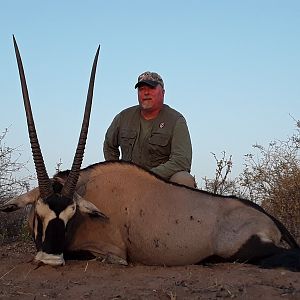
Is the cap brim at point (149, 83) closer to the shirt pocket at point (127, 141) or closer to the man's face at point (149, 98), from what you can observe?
the man's face at point (149, 98)

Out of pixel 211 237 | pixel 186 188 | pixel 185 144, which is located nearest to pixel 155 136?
pixel 185 144

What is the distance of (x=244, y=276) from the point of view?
409 cm

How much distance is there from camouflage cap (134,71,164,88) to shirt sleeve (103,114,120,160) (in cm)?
46

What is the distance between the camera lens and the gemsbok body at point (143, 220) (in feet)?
15.4

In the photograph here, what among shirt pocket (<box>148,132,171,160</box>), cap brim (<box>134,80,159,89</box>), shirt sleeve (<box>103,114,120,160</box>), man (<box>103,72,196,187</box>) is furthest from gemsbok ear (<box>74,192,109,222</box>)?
cap brim (<box>134,80,159,89</box>)

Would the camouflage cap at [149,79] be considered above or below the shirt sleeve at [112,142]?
above

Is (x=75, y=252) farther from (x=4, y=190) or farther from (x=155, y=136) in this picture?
(x=4, y=190)

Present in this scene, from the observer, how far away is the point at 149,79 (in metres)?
6.23

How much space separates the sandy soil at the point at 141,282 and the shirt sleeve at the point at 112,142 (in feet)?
5.99

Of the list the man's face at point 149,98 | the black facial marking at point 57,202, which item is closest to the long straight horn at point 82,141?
the black facial marking at point 57,202

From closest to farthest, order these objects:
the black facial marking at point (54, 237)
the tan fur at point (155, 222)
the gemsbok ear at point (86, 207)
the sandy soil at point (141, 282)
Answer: the sandy soil at point (141, 282), the black facial marking at point (54, 237), the gemsbok ear at point (86, 207), the tan fur at point (155, 222)

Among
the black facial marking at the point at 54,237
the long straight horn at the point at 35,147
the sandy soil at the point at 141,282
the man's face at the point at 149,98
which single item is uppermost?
the man's face at the point at 149,98

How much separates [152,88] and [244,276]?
104 inches

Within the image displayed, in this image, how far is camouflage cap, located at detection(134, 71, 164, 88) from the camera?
244 inches
